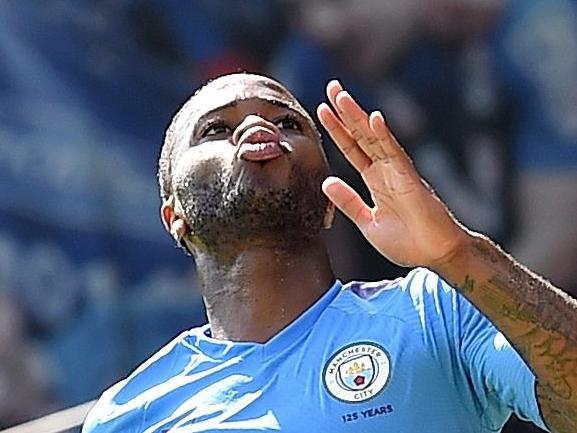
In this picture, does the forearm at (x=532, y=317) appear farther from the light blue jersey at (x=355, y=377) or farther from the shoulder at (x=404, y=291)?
the shoulder at (x=404, y=291)

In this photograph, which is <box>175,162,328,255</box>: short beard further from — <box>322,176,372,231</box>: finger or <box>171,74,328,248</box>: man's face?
<box>322,176,372,231</box>: finger

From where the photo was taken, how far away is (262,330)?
274 cm

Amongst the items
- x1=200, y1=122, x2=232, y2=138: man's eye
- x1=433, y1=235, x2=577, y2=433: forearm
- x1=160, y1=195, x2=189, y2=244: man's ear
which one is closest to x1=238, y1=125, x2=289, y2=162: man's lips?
x1=200, y1=122, x2=232, y2=138: man's eye

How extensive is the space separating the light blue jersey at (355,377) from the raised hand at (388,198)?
0.79ft

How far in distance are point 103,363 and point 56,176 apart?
75 cm

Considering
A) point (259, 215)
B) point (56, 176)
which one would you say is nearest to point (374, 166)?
point (259, 215)

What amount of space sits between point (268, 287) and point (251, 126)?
0.30 metres

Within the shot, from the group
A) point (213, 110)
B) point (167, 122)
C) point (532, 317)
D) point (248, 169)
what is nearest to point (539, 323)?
point (532, 317)

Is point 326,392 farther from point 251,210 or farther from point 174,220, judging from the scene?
point 174,220

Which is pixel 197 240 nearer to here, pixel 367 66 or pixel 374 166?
pixel 374 166

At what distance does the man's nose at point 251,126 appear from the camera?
9.01 feet

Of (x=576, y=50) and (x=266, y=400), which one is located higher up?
(x=576, y=50)

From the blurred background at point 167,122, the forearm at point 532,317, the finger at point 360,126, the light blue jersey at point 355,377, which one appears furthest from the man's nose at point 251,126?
the blurred background at point 167,122

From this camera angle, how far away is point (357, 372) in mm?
2508
